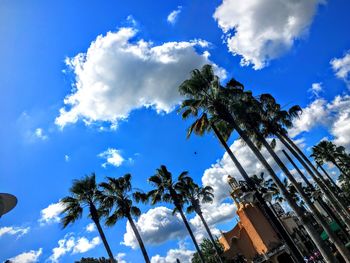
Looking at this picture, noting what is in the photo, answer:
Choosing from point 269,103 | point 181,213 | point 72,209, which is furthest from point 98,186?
point 269,103

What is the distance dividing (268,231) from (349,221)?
31.2 m

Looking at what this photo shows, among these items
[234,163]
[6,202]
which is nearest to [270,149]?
[234,163]

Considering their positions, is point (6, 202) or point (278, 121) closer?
point (6, 202)

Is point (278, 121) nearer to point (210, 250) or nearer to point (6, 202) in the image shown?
point (6, 202)

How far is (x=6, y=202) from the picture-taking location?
3.76 metres

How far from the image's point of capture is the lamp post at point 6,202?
11.9 ft

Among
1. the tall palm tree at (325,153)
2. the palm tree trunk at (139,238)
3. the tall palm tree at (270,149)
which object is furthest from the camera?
the tall palm tree at (325,153)

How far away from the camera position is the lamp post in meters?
3.62

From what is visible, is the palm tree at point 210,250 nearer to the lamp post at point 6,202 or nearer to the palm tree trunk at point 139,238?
the palm tree trunk at point 139,238

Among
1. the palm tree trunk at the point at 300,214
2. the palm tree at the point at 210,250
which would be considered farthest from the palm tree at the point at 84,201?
the palm tree at the point at 210,250

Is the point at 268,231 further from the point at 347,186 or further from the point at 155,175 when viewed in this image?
the point at 347,186

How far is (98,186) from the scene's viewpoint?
2322 cm

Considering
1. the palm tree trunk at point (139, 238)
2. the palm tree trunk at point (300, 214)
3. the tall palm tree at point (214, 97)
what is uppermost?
the tall palm tree at point (214, 97)

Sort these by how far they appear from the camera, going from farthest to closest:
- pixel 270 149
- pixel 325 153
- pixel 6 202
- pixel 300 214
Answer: pixel 325 153, pixel 270 149, pixel 300 214, pixel 6 202
